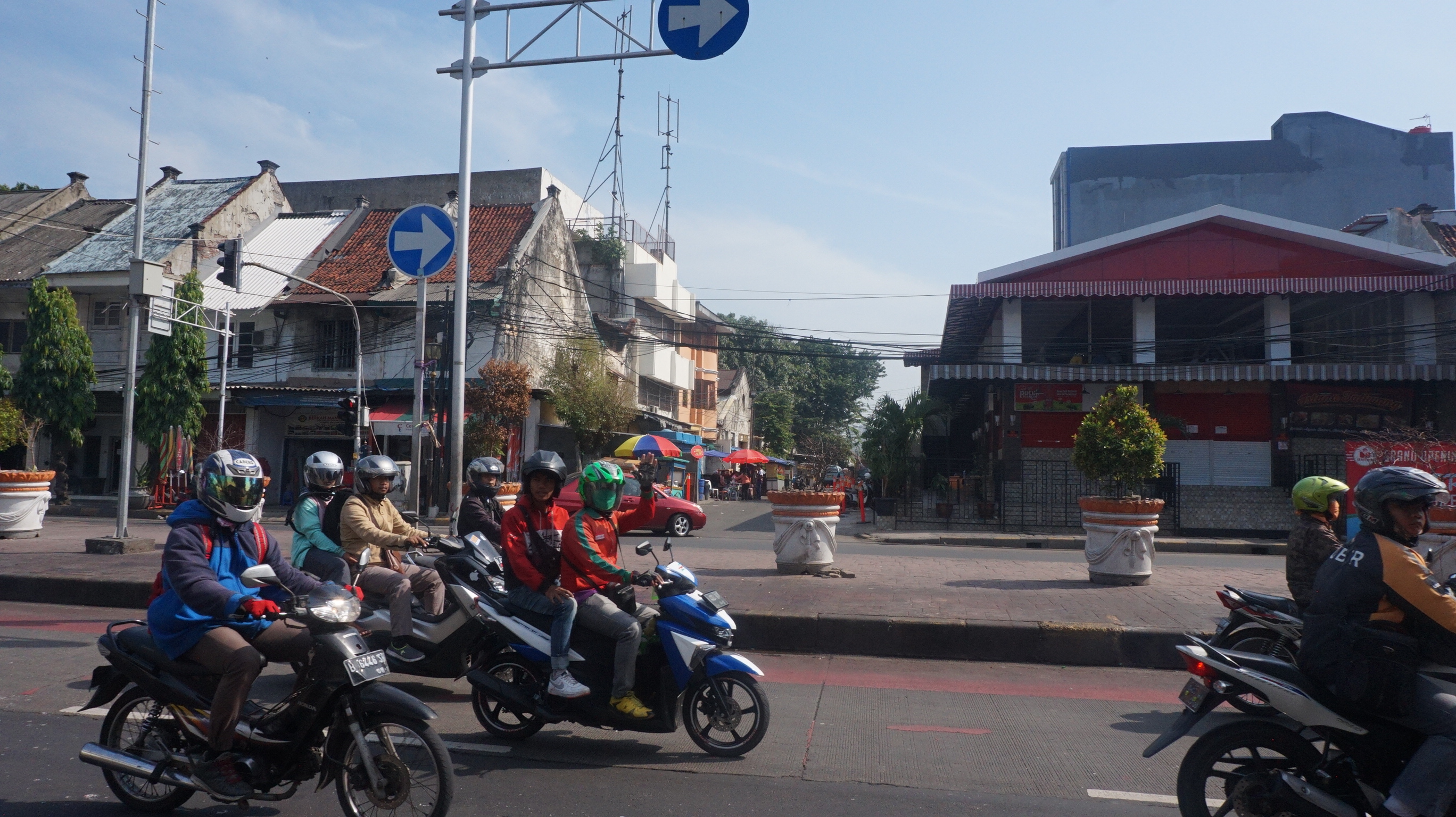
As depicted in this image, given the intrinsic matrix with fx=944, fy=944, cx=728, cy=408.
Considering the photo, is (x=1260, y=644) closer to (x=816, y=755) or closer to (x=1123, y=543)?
(x=816, y=755)

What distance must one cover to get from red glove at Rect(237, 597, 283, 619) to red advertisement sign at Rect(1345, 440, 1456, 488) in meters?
12.9

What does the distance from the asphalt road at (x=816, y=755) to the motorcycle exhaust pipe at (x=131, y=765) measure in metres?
0.28

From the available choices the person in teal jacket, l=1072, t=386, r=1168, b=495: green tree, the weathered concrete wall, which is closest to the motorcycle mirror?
the person in teal jacket

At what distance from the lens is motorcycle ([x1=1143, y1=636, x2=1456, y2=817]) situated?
3.41m

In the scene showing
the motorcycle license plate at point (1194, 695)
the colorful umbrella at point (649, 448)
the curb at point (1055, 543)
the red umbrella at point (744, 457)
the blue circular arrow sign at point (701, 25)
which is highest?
the blue circular arrow sign at point (701, 25)

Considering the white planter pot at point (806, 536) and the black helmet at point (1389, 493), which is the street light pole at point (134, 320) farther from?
the black helmet at point (1389, 493)

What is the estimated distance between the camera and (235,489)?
12.5ft

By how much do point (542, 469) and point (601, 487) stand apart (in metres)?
0.42

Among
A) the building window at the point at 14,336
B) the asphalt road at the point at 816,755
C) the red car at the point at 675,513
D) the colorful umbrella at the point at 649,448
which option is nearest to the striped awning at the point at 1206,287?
the colorful umbrella at the point at 649,448

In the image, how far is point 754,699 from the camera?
16.0ft

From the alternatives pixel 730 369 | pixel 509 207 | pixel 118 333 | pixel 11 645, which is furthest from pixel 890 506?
pixel 730 369

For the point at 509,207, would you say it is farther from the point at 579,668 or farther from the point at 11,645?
the point at 579,668

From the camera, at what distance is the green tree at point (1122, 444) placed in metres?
11.9

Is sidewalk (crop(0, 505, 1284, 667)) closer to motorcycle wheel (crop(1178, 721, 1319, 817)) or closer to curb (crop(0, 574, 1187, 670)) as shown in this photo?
curb (crop(0, 574, 1187, 670))
